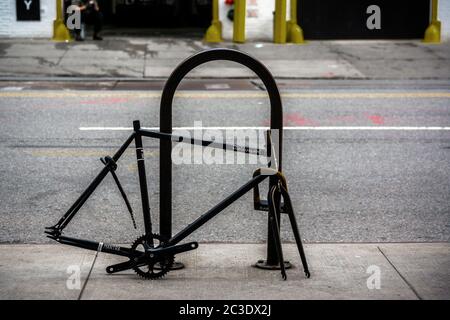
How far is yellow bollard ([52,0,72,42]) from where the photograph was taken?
20.1m

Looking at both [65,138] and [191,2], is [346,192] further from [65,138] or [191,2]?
[191,2]

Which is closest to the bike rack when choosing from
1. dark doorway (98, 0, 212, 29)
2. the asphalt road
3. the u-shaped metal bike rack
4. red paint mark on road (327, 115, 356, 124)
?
the u-shaped metal bike rack

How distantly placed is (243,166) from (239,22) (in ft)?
38.1

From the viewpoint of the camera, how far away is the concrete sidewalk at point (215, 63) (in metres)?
16.7

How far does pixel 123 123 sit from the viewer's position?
37.2 feet

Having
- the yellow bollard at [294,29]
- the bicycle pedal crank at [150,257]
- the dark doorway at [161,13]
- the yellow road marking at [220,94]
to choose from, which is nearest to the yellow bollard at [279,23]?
the yellow bollard at [294,29]

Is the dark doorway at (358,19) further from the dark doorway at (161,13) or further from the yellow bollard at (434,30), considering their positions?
the dark doorway at (161,13)

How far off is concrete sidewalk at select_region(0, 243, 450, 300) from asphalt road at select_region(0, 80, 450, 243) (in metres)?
0.56

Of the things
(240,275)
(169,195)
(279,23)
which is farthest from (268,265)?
(279,23)

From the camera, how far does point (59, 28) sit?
793 inches

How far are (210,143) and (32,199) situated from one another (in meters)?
2.94

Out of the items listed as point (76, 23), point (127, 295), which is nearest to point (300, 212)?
point (127, 295)

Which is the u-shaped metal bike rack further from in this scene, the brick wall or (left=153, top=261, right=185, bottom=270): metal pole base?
the brick wall

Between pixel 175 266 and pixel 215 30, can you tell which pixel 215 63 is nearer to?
pixel 215 30
